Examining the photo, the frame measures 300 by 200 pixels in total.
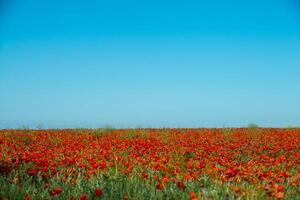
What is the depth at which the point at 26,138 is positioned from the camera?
44.5 ft

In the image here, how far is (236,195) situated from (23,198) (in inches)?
99.5

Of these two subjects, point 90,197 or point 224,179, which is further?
point 224,179

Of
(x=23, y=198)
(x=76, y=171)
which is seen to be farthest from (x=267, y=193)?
(x=76, y=171)

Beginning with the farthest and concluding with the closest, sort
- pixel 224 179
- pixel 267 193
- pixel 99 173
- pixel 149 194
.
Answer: pixel 99 173 → pixel 224 179 → pixel 149 194 → pixel 267 193

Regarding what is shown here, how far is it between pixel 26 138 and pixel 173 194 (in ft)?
30.6

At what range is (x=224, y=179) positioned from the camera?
623 centimetres

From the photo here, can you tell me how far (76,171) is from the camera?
715 cm

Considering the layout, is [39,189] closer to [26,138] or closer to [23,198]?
[23,198]

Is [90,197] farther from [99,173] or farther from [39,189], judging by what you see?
[99,173]

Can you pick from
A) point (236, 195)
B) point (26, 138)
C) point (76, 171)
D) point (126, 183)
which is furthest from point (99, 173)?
point (26, 138)

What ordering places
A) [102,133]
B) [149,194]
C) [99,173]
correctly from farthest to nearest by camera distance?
[102,133] < [99,173] < [149,194]

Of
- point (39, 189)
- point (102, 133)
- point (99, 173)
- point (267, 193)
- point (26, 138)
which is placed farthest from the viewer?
point (102, 133)

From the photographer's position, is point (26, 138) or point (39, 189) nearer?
point (39, 189)

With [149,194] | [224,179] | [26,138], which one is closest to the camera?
[149,194]
